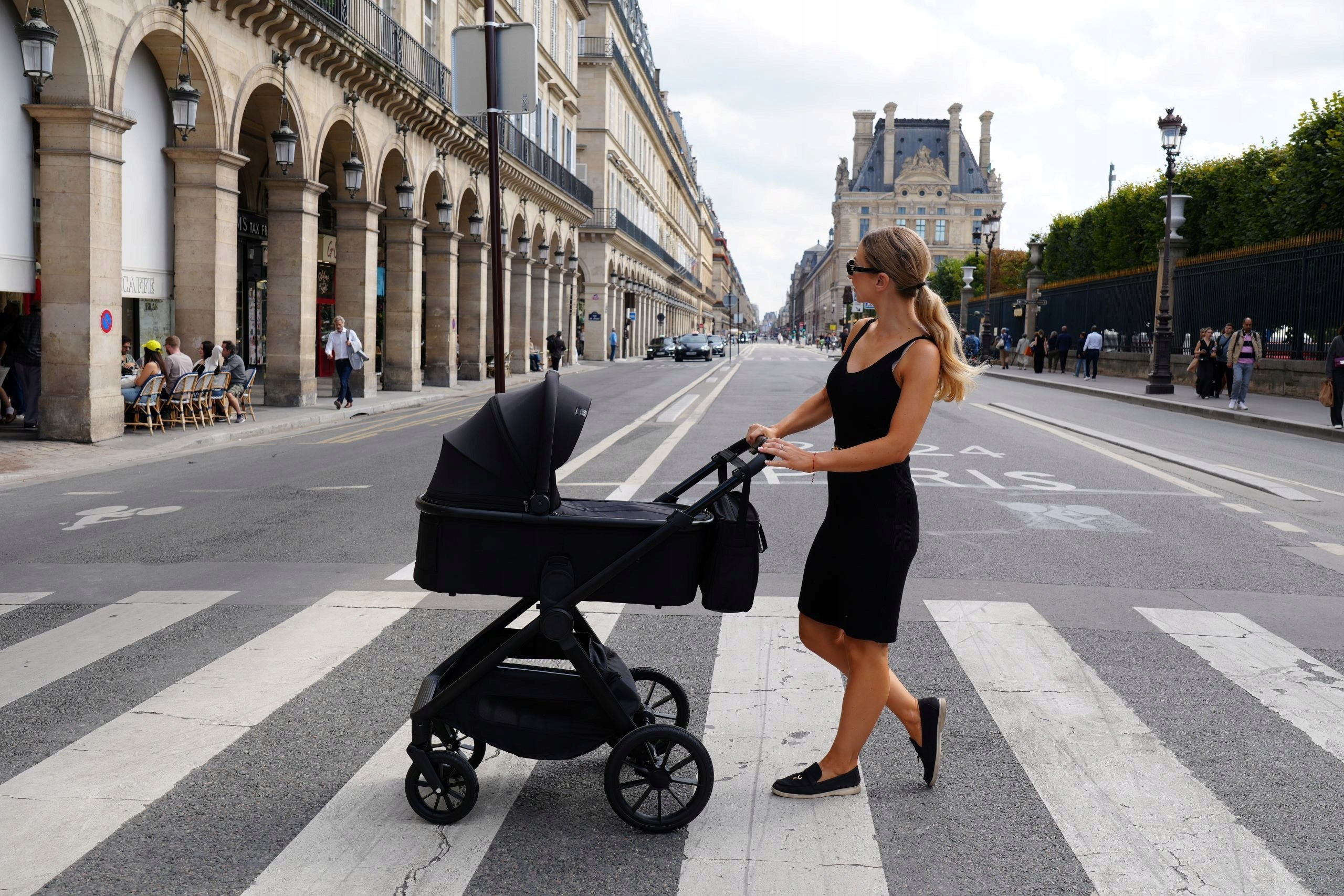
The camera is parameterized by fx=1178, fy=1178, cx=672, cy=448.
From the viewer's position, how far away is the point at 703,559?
3.57 m

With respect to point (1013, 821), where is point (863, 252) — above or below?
above

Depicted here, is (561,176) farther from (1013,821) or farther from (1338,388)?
(1013,821)

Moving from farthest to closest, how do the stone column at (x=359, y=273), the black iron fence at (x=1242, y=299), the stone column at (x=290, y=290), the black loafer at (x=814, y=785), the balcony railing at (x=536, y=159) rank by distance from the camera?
the balcony railing at (x=536, y=159)
the black iron fence at (x=1242, y=299)
the stone column at (x=359, y=273)
the stone column at (x=290, y=290)
the black loafer at (x=814, y=785)

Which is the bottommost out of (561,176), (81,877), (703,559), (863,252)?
(81,877)

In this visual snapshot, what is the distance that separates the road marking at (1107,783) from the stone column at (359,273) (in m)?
20.6

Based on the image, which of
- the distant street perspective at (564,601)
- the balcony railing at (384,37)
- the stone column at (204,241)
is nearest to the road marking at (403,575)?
the distant street perspective at (564,601)

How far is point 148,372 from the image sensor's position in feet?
54.0

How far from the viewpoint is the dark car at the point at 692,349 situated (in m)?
60.6

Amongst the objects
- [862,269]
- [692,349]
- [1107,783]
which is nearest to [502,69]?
[862,269]

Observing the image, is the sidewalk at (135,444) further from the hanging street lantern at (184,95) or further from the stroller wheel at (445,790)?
the stroller wheel at (445,790)

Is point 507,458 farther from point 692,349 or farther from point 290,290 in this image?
point 692,349

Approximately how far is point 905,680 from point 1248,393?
2768 centimetres

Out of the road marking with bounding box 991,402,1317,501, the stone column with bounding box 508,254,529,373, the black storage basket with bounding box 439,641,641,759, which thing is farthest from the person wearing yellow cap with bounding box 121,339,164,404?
the stone column with bounding box 508,254,529,373

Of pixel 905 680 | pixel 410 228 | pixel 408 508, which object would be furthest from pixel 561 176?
pixel 905 680
